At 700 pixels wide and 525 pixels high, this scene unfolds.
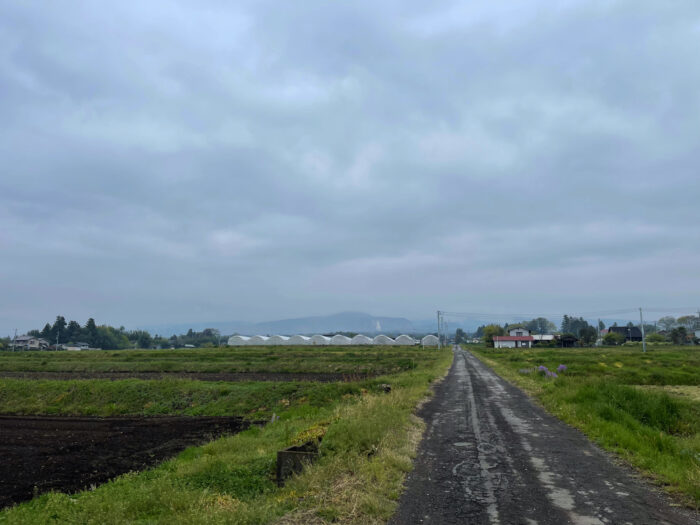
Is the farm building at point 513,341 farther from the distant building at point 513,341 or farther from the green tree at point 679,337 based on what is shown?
the green tree at point 679,337

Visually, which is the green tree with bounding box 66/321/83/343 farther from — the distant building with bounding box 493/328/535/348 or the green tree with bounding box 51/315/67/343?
the distant building with bounding box 493/328/535/348

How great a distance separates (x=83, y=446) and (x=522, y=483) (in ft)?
69.2

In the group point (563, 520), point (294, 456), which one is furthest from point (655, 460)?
point (294, 456)

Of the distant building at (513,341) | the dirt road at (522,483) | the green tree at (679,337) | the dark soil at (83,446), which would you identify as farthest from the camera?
the distant building at (513,341)

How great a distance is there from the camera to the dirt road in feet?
23.5

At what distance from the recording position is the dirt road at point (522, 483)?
23.5 feet

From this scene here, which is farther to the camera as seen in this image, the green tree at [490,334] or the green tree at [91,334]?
the green tree at [91,334]

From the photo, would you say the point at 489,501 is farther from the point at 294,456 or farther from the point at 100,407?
the point at 100,407

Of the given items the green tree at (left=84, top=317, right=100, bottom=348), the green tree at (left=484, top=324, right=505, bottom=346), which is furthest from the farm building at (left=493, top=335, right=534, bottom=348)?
the green tree at (left=84, top=317, right=100, bottom=348)

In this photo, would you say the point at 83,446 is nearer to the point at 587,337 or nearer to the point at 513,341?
the point at 513,341

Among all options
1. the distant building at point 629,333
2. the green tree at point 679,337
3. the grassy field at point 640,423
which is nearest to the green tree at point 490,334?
the distant building at point 629,333

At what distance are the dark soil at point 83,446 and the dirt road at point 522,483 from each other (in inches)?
457

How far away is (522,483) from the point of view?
8852mm

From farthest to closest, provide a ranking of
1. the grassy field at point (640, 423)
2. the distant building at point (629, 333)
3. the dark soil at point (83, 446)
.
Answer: the distant building at point (629, 333) → the dark soil at point (83, 446) → the grassy field at point (640, 423)
